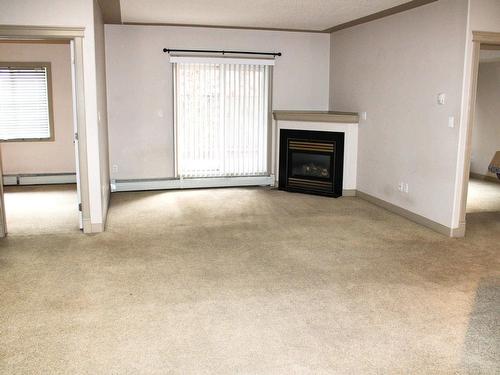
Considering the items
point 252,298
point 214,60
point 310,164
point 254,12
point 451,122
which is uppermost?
point 254,12

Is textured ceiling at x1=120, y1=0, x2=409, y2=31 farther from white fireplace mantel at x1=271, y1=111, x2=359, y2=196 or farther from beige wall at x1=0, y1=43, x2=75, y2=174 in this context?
beige wall at x1=0, y1=43, x2=75, y2=174

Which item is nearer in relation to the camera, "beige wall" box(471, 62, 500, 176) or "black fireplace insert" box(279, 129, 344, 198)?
"black fireplace insert" box(279, 129, 344, 198)

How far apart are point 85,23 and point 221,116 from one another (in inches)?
118

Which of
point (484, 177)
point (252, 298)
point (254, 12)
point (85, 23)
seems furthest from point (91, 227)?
point (484, 177)

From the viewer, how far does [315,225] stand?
5.74 m

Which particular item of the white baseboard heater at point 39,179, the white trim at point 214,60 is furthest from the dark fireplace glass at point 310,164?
the white baseboard heater at point 39,179

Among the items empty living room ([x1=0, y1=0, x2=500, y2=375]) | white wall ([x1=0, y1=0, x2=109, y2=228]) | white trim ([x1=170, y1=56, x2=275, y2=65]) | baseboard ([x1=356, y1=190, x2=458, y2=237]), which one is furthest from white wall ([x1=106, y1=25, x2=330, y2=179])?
white wall ([x1=0, y1=0, x2=109, y2=228])

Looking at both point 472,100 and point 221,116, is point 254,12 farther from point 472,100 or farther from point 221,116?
point 472,100

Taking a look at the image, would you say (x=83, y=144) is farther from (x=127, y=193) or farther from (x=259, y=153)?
(x=259, y=153)

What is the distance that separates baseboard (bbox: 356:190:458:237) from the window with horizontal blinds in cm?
505

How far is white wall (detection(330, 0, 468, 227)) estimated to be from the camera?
5258 mm

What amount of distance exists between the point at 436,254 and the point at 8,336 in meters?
3.56

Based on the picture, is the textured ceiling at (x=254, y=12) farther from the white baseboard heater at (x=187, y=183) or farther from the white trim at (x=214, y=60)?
the white baseboard heater at (x=187, y=183)

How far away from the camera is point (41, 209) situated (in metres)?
6.47
